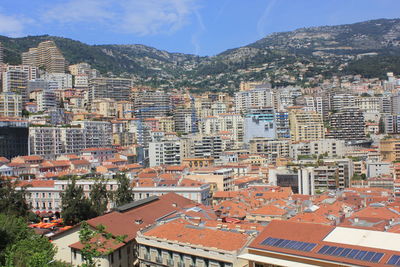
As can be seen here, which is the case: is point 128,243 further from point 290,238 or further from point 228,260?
point 290,238

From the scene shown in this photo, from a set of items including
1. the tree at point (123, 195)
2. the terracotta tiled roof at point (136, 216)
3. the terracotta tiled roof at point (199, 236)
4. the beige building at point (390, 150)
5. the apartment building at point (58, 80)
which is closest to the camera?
the terracotta tiled roof at point (199, 236)

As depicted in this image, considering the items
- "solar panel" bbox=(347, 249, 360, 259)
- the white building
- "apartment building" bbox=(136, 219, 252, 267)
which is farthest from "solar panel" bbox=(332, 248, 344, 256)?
the white building

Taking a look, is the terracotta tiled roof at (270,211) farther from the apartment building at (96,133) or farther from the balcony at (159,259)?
the apartment building at (96,133)

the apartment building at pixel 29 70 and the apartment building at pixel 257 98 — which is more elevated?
the apartment building at pixel 29 70

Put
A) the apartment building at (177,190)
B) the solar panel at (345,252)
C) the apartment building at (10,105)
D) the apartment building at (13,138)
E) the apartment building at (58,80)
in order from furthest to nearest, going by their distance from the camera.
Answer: the apartment building at (58,80)
the apartment building at (10,105)
the apartment building at (13,138)
the apartment building at (177,190)
the solar panel at (345,252)

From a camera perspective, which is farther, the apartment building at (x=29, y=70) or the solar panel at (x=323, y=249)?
the apartment building at (x=29, y=70)

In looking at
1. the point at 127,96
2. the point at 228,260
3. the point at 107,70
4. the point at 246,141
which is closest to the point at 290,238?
the point at 228,260

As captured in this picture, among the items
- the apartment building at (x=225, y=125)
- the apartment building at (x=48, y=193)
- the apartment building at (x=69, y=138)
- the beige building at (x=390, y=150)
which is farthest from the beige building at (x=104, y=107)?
Result: the beige building at (x=390, y=150)

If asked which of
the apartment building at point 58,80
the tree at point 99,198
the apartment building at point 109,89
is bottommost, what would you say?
the tree at point 99,198
